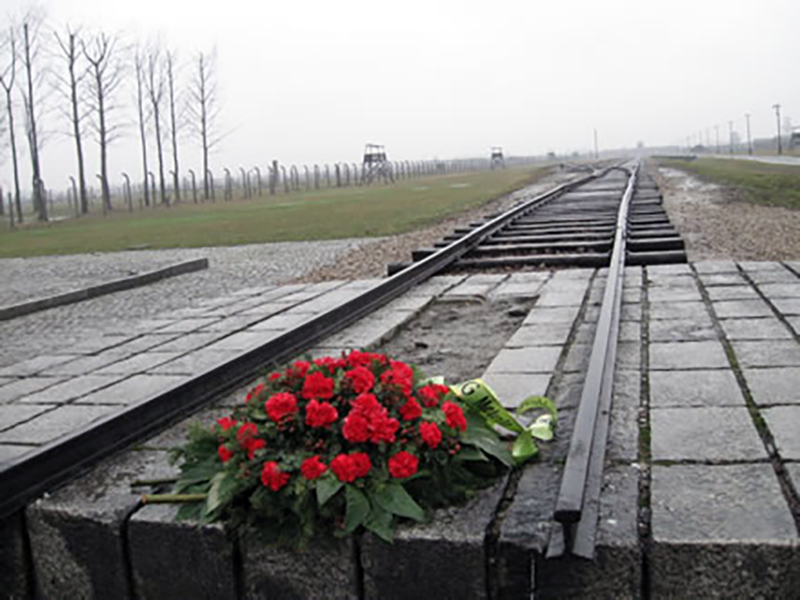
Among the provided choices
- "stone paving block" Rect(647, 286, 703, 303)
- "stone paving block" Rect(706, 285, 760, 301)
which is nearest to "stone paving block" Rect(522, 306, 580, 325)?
"stone paving block" Rect(647, 286, 703, 303)

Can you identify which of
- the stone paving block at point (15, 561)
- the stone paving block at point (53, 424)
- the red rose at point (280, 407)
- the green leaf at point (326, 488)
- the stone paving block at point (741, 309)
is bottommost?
the stone paving block at point (15, 561)

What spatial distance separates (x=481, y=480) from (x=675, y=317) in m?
2.72

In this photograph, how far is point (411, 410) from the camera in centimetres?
232

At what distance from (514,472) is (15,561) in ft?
4.96

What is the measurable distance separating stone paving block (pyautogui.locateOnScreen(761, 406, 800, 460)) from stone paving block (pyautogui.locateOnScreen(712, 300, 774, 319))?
5.94ft

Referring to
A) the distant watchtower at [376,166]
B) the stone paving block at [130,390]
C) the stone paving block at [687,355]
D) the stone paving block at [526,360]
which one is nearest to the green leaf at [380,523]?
the stone paving block at [130,390]

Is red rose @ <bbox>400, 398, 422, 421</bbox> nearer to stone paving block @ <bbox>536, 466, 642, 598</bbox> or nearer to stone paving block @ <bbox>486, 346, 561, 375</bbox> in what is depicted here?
stone paving block @ <bbox>536, 466, 642, 598</bbox>

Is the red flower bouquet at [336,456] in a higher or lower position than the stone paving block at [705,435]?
higher

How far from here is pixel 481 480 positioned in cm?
234

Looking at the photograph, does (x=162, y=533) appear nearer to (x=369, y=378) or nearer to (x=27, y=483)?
(x=27, y=483)

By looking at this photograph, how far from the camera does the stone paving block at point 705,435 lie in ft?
8.15

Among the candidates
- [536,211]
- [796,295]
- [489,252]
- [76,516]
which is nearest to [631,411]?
[76,516]

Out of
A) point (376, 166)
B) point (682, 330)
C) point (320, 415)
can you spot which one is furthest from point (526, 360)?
point (376, 166)

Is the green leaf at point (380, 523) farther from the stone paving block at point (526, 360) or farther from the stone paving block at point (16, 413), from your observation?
the stone paving block at point (16, 413)
